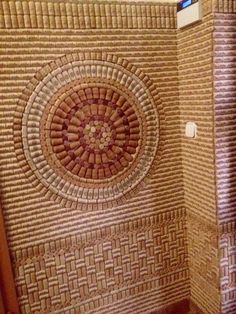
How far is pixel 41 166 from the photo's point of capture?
78.4 inches

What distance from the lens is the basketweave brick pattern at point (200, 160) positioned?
6.57 feet

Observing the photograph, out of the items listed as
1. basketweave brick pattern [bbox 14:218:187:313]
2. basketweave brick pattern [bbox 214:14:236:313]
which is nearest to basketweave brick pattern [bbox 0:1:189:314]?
basketweave brick pattern [bbox 14:218:187:313]

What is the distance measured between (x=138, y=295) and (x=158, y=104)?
1.51 m

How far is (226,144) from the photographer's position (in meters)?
2.04

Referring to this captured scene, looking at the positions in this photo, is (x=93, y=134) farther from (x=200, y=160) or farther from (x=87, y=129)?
(x=200, y=160)

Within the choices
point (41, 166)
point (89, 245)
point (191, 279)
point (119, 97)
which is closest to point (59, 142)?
point (41, 166)

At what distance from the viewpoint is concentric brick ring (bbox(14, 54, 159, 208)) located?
1935 mm

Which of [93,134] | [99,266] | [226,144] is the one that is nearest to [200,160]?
[226,144]

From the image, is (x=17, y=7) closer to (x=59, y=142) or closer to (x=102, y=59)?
(x=102, y=59)

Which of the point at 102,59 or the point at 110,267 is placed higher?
the point at 102,59

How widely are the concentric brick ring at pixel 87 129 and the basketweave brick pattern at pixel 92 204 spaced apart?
2cm

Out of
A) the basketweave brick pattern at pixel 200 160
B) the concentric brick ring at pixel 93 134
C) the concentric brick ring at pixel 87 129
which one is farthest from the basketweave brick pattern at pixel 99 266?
the concentric brick ring at pixel 93 134

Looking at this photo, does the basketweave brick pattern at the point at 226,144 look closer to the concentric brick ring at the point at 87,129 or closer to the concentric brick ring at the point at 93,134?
the concentric brick ring at the point at 87,129

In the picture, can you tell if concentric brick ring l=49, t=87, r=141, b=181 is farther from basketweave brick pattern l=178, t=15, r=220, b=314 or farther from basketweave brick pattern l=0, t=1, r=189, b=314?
basketweave brick pattern l=178, t=15, r=220, b=314
